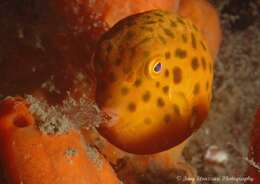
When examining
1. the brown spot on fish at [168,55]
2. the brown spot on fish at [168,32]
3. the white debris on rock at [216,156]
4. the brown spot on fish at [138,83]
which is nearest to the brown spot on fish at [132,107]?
the brown spot on fish at [138,83]

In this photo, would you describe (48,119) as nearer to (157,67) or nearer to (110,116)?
(110,116)

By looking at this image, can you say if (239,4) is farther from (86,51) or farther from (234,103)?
(86,51)

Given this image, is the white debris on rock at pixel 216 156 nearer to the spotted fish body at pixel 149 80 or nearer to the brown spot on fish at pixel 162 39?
the spotted fish body at pixel 149 80

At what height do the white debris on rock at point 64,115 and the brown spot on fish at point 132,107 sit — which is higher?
the white debris on rock at point 64,115

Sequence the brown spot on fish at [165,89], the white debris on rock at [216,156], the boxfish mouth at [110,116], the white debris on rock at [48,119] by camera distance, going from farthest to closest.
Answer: the white debris on rock at [216,156]
the brown spot on fish at [165,89]
the boxfish mouth at [110,116]
the white debris on rock at [48,119]

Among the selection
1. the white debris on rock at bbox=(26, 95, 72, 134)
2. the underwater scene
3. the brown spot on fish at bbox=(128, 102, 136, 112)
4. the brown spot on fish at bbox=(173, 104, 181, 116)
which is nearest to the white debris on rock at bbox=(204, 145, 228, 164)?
the underwater scene

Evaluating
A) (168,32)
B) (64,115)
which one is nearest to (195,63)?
(168,32)

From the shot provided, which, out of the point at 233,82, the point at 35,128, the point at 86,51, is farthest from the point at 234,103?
the point at 35,128

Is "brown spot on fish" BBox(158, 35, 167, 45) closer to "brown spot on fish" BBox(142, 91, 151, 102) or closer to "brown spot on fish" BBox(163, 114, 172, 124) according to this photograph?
"brown spot on fish" BBox(142, 91, 151, 102)
